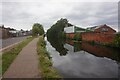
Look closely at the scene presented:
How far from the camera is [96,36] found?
41.1 metres

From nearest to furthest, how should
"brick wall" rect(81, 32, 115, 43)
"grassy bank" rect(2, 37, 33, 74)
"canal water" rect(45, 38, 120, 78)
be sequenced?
"grassy bank" rect(2, 37, 33, 74)
"canal water" rect(45, 38, 120, 78)
"brick wall" rect(81, 32, 115, 43)

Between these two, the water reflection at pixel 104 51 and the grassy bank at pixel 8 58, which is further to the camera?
the water reflection at pixel 104 51

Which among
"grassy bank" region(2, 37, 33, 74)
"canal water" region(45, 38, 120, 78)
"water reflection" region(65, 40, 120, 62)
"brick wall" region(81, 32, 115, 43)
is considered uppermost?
"brick wall" region(81, 32, 115, 43)

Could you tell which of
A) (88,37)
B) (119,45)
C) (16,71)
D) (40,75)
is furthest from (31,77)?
(88,37)

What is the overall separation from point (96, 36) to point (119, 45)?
1360 centimetres

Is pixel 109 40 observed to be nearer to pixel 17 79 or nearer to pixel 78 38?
pixel 78 38

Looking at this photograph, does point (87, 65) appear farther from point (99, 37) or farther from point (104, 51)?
point (99, 37)

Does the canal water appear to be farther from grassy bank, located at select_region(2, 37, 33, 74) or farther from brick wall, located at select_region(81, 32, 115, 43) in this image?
brick wall, located at select_region(81, 32, 115, 43)

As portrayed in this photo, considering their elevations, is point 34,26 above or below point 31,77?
above

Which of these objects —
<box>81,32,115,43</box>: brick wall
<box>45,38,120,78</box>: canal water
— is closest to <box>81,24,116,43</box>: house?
<box>81,32,115,43</box>: brick wall

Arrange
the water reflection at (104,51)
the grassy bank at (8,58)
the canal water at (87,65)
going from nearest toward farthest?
the grassy bank at (8,58)
the canal water at (87,65)
the water reflection at (104,51)

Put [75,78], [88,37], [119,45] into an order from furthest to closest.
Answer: [88,37]
[119,45]
[75,78]

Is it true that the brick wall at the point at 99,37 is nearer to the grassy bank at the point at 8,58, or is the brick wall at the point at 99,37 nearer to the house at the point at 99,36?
the house at the point at 99,36

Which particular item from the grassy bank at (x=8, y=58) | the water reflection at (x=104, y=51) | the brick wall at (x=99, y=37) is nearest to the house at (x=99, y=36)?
the brick wall at (x=99, y=37)
